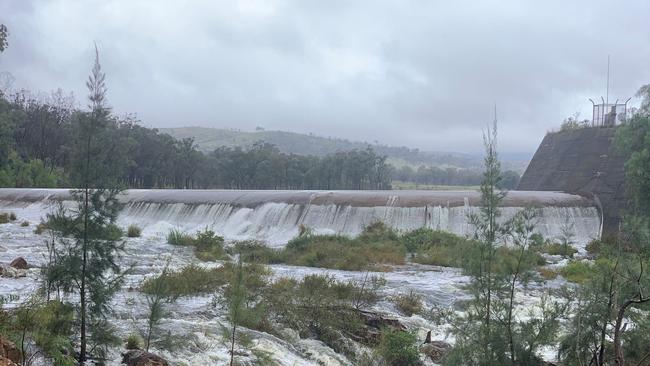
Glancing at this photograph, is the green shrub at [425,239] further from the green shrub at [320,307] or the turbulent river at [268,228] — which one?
the green shrub at [320,307]

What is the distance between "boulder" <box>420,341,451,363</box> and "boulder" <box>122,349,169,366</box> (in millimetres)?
3842

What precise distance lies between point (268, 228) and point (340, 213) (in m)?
3.18

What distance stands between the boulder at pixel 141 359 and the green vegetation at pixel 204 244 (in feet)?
34.2

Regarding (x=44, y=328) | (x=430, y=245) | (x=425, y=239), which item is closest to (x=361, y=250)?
(x=430, y=245)

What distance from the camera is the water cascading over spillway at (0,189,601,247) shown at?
24.7m

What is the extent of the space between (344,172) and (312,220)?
130 feet

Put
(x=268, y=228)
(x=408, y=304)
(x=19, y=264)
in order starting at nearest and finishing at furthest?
(x=408, y=304) → (x=19, y=264) → (x=268, y=228)

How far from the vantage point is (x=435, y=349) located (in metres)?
9.04

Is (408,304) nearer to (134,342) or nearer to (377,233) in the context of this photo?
(134,342)

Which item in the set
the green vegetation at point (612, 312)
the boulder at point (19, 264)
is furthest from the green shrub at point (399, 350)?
the boulder at point (19, 264)

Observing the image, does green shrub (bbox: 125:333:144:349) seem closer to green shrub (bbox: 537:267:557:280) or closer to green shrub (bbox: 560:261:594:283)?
green shrub (bbox: 537:267:557:280)

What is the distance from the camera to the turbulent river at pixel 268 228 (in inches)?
353

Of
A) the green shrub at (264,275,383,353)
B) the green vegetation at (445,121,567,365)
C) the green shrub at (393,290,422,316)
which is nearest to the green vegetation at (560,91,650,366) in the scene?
the green vegetation at (445,121,567,365)

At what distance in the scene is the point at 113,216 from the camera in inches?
283
